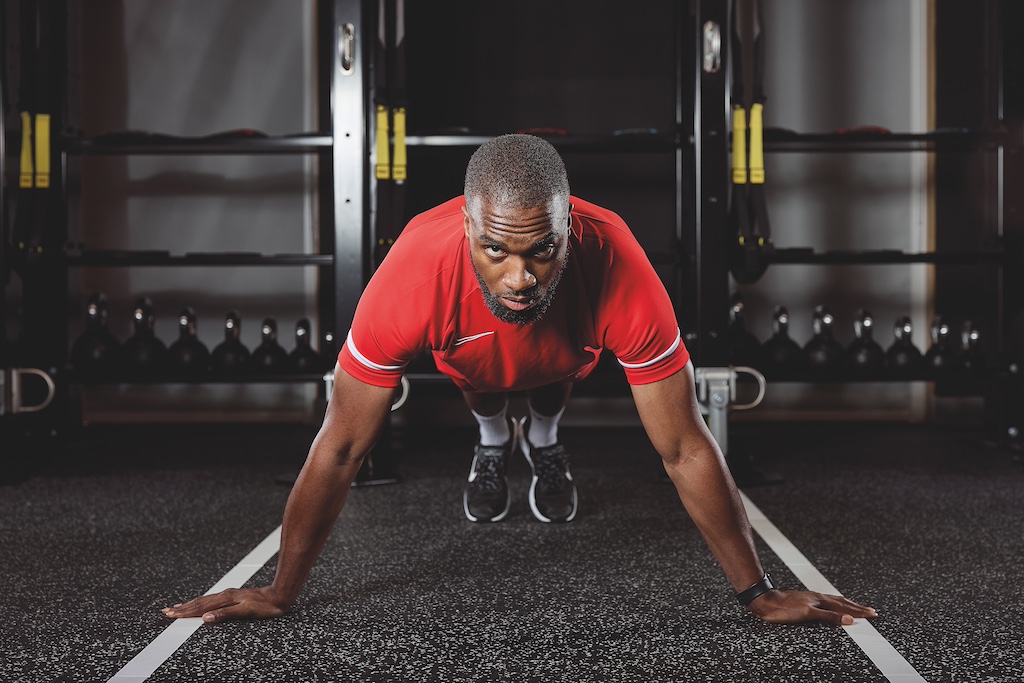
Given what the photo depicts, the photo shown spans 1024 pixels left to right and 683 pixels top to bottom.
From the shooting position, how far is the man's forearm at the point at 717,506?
146cm

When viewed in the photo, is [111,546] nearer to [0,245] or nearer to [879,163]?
[0,245]

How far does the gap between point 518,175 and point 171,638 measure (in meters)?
1.00

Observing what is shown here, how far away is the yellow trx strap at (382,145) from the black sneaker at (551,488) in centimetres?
118

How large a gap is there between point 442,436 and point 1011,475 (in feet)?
7.22

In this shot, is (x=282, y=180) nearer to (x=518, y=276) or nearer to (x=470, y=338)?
(x=470, y=338)

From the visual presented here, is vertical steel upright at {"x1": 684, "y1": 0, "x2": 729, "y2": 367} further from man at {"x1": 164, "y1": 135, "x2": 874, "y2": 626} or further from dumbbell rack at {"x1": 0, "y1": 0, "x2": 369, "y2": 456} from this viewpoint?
man at {"x1": 164, "y1": 135, "x2": 874, "y2": 626}

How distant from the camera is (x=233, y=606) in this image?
5.04ft

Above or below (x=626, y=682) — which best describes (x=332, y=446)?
above

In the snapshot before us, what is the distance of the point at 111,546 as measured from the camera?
2090 millimetres

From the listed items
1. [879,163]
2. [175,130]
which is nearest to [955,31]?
[879,163]

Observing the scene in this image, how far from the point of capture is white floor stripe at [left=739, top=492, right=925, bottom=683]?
1330 mm

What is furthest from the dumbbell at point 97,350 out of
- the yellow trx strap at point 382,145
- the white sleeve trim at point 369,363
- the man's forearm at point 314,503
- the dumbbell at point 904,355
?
the dumbbell at point 904,355

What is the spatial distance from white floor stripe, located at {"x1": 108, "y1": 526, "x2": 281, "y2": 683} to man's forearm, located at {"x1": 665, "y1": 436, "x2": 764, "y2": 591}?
0.90 metres

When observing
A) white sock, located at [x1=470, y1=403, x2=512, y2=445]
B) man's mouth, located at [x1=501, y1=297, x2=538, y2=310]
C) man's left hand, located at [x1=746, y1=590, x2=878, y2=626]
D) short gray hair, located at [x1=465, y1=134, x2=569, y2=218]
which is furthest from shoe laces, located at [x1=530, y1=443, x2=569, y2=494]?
short gray hair, located at [x1=465, y1=134, x2=569, y2=218]
